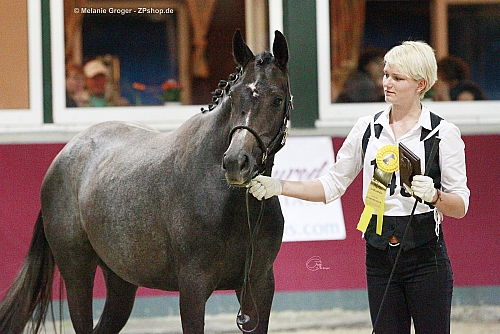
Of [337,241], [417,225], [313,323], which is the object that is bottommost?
[313,323]

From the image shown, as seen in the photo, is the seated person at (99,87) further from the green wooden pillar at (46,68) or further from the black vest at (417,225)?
the black vest at (417,225)

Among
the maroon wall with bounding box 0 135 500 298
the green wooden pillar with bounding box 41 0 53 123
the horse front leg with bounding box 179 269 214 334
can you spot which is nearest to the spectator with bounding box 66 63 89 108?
the green wooden pillar with bounding box 41 0 53 123

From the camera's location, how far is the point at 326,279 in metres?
5.93

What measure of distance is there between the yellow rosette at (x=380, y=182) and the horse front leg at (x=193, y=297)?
0.70 metres

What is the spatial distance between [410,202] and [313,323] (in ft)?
9.68

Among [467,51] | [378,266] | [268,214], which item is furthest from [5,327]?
[467,51]

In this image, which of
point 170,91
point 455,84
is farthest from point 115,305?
point 455,84

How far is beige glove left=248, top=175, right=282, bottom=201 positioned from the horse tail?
1.89 m

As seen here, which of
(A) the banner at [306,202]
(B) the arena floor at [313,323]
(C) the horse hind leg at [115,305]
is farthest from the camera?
(A) the banner at [306,202]

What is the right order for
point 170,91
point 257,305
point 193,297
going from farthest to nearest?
1. point 170,91
2. point 257,305
3. point 193,297

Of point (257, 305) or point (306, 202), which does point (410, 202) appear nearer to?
point (257, 305)

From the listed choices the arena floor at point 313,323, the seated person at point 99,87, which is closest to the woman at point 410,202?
the arena floor at point 313,323

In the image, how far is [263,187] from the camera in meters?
3.07

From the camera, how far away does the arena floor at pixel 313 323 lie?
574 centimetres
